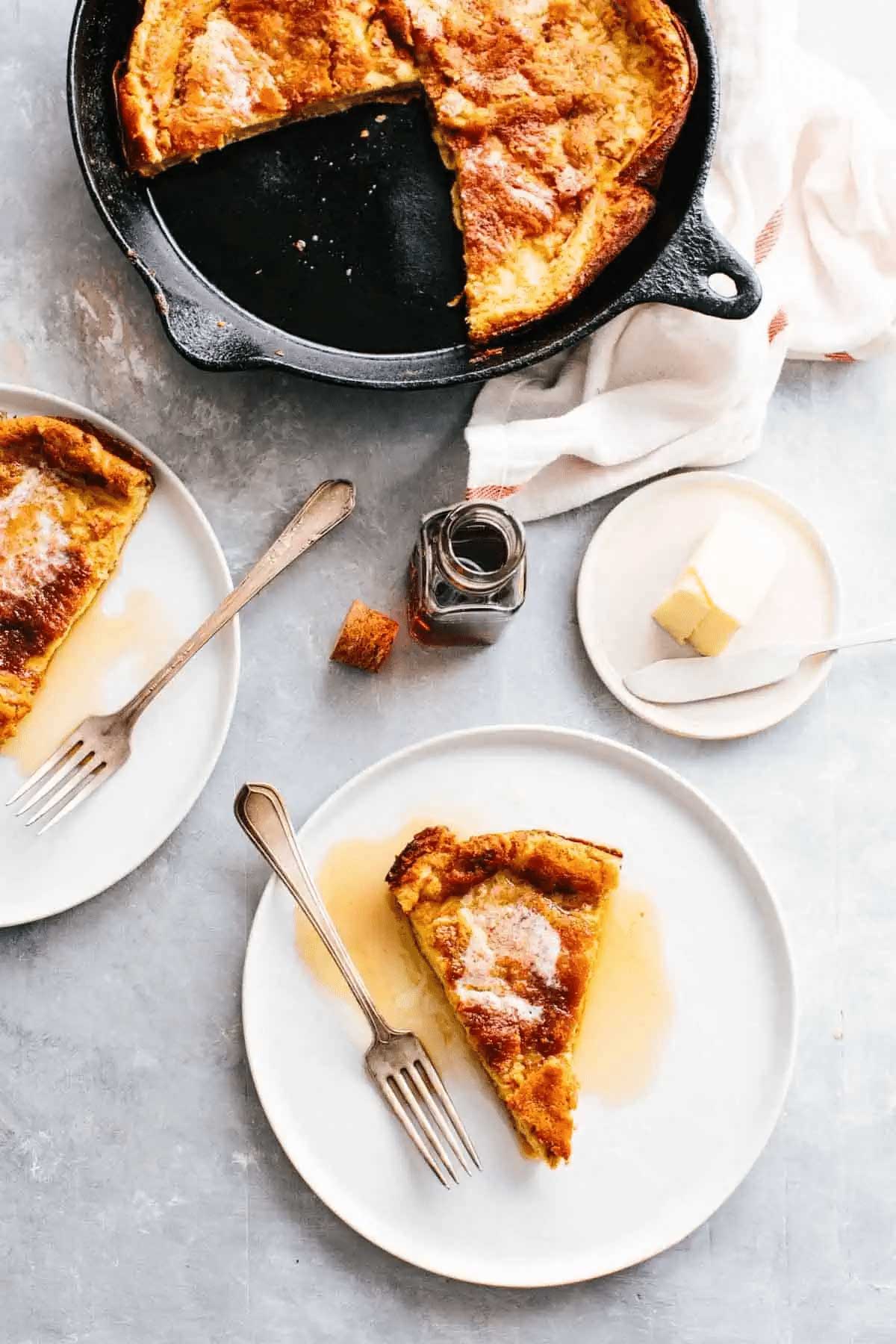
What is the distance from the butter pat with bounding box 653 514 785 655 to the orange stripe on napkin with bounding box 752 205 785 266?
63 centimetres

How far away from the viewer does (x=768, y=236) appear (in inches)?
112

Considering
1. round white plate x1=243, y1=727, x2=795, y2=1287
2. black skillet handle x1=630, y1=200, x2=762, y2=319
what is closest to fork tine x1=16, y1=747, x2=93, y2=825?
round white plate x1=243, y1=727, x2=795, y2=1287

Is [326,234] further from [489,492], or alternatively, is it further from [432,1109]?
[432,1109]

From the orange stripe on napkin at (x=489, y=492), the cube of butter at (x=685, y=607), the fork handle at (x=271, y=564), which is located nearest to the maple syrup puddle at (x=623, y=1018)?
the cube of butter at (x=685, y=607)

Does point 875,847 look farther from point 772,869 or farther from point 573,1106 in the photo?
point 573,1106

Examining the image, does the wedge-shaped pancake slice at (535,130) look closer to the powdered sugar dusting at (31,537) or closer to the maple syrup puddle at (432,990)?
the powdered sugar dusting at (31,537)

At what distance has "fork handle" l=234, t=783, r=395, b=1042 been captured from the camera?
8.63ft

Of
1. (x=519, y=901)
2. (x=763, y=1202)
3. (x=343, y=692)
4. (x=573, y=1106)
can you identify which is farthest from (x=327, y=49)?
(x=763, y=1202)

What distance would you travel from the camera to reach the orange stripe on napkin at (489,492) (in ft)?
9.07

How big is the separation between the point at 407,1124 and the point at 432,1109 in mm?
67

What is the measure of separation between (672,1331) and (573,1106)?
67cm

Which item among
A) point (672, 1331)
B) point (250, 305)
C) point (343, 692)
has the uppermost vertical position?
A: point (250, 305)

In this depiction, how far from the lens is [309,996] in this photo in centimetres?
273

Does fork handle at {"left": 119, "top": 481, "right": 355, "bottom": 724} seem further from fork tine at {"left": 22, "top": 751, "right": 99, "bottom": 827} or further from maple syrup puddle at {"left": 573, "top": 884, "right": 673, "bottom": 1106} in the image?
maple syrup puddle at {"left": 573, "top": 884, "right": 673, "bottom": 1106}
